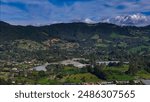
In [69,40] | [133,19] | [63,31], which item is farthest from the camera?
[133,19]

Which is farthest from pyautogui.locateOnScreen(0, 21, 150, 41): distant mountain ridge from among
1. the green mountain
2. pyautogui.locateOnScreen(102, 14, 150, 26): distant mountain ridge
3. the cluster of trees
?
the cluster of trees

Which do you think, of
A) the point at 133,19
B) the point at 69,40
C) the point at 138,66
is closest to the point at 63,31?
the point at 69,40

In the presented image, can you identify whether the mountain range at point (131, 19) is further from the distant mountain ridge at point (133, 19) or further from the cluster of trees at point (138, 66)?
the cluster of trees at point (138, 66)

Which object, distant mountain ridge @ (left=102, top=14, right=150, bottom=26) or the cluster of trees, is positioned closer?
the cluster of trees

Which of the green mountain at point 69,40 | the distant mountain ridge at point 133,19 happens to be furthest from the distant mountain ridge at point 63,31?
the distant mountain ridge at point 133,19

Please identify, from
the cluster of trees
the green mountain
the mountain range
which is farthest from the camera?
the mountain range

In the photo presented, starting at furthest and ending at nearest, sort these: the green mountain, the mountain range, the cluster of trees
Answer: the mountain range < the green mountain < the cluster of trees

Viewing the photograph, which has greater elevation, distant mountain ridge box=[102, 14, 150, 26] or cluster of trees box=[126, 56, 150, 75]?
distant mountain ridge box=[102, 14, 150, 26]

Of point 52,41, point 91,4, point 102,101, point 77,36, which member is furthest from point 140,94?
point 77,36

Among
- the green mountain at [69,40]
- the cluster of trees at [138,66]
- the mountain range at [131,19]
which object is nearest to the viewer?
the cluster of trees at [138,66]

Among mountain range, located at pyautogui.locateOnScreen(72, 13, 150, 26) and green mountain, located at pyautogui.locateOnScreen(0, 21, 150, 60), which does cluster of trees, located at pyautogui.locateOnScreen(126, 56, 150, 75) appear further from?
mountain range, located at pyautogui.locateOnScreen(72, 13, 150, 26)

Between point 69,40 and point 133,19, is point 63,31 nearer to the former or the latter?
point 69,40

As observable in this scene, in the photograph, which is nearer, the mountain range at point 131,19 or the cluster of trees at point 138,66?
the cluster of trees at point 138,66
